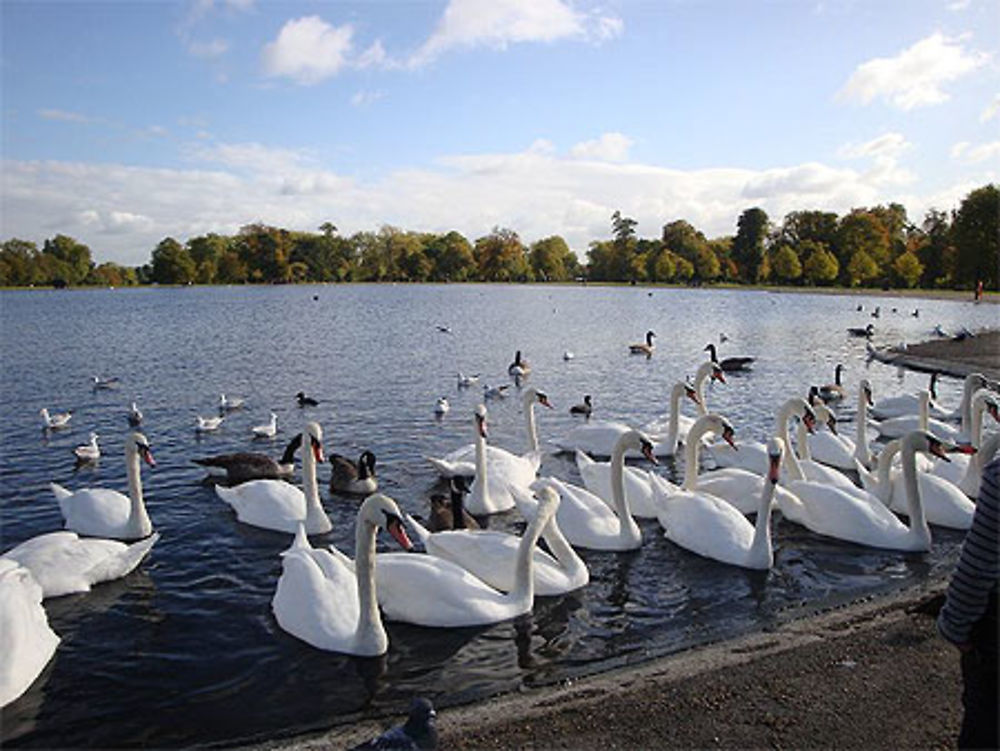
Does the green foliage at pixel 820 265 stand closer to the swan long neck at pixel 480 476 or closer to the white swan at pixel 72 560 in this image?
the swan long neck at pixel 480 476

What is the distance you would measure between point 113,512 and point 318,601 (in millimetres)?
4389

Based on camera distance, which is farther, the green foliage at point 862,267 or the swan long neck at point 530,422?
the green foliage at point 862,267

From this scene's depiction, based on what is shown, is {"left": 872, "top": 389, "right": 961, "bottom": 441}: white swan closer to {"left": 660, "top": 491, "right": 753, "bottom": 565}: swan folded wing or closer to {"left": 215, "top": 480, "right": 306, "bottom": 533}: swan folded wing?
{"left": 660, "top": 491, "right": 753, "bottom": 565}: swan folded wing

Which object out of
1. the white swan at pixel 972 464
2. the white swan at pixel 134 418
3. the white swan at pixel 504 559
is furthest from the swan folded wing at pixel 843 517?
the white swan at pixel 134 418

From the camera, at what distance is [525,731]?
5.17 meters

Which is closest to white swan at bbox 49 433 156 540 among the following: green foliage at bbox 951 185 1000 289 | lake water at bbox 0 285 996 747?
lake water at bbox 0 285 996 747

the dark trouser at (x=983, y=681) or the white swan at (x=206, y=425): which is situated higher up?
the dark trouser at (x=983, y=681)

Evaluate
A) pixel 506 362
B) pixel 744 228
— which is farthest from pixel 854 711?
pixel 744 228

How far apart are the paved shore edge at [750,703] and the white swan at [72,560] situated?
3802 mm

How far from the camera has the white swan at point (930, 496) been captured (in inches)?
394

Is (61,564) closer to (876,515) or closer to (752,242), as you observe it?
(876,515)

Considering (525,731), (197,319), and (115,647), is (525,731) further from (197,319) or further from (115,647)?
(197,319)

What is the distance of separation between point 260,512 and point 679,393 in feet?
24.9

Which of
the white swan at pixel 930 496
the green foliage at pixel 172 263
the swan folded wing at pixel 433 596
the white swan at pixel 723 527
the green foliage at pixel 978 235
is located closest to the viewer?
the swan folded wing at pixel 433 596
